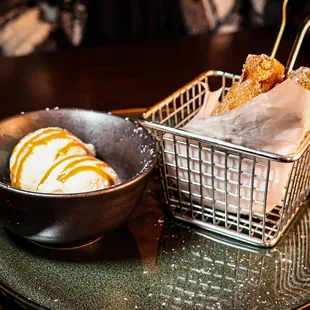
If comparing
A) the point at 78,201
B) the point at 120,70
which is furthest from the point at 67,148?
the point at 120,70

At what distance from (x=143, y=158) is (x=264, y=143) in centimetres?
16

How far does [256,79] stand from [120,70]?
645 millimetres

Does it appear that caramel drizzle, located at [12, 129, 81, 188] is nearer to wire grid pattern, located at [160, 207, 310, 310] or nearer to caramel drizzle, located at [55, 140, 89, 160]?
caramel drizzle, located at [55, 140, 89, 160]

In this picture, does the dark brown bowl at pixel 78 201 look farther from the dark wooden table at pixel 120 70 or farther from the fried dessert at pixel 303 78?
the dark wooden table at pixel 120 70

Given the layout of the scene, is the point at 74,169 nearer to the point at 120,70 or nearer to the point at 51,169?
the point at 51,169

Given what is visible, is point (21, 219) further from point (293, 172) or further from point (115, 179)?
point (293, 172)

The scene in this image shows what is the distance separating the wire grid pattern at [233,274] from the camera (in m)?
0.56

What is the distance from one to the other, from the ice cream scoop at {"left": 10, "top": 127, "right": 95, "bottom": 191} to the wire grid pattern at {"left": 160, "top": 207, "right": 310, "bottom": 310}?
17cm

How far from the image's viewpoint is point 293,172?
2.07ft

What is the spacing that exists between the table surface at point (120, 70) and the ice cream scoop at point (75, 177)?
0.41 meters

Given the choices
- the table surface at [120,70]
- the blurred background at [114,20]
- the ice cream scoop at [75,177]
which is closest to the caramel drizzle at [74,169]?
the ice cream scoop at [75,177]

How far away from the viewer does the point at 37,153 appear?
690 millimetres

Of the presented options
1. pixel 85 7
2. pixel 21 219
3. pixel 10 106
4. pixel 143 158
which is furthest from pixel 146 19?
pixel 21 219

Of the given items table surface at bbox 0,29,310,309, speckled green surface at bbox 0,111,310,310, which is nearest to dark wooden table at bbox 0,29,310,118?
table surface at bbox 0,29,310,309
